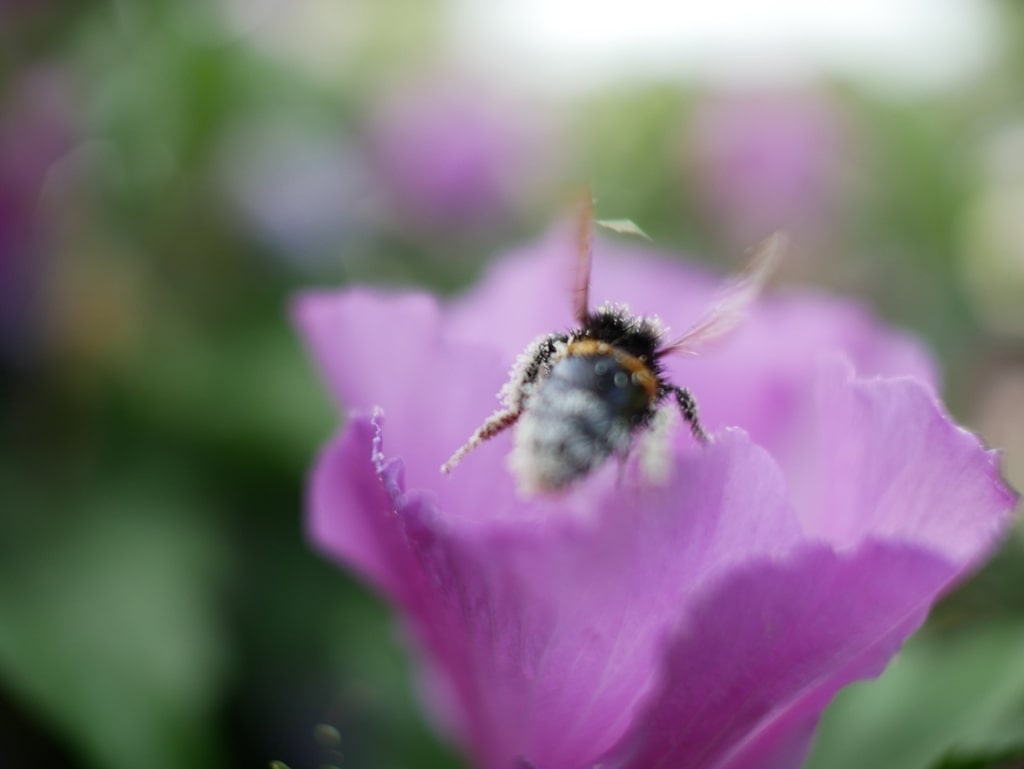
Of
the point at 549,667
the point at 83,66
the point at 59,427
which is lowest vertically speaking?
the point at 549,667

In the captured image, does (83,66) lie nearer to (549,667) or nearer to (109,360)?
(109,360)

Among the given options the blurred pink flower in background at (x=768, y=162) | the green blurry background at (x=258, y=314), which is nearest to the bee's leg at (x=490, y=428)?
the green blurry background at (x=258, y=314)

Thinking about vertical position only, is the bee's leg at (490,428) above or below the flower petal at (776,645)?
above

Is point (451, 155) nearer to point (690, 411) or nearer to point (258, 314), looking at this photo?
point (258, 314)

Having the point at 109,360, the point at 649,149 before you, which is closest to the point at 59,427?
the point at 109,360

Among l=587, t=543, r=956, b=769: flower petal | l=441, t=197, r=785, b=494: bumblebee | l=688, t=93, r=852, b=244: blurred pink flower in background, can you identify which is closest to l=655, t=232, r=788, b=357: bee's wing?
l=441, t=197, r=785, b=494: bumblebee

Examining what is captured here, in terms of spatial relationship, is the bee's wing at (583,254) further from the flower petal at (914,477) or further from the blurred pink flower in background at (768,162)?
the blurred pink flower in background at (768,162)
